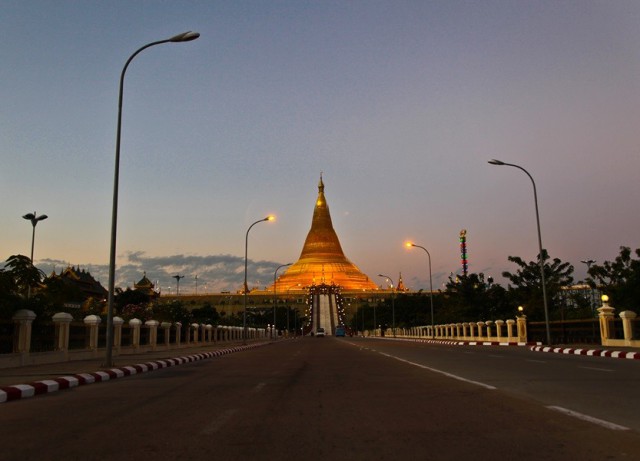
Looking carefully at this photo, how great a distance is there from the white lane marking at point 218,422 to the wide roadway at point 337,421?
12 mm

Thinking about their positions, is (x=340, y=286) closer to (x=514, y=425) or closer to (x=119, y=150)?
(x=119, y=150)

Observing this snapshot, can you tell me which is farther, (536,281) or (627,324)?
(536,281)

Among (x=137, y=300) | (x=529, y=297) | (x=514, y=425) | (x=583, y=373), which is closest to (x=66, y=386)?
(x=514, y=425)

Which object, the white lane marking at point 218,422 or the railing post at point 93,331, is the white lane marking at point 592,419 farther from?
the railing post at point 93,331

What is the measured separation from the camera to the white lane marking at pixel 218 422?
6488 millimetres

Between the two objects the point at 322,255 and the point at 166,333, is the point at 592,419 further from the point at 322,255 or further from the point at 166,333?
the point at 322,255

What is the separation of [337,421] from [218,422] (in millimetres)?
1318

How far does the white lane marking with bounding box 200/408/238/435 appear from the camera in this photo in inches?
255

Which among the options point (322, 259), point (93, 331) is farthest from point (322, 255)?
point (93, 331)

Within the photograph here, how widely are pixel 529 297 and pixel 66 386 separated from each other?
44772 mm

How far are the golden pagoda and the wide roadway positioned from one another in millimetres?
142094

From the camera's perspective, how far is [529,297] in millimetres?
51406

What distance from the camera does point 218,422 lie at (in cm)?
709

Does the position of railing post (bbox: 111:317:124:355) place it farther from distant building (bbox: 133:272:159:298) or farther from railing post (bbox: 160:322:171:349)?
distant building (bbox: 133:272:159:298)
